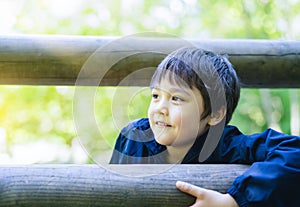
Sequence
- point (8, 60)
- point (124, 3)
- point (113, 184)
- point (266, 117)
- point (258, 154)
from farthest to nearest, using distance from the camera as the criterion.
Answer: point (124, 3)
point (266, 117)
point (8, 60)
point (258, 154)
point (113, 184)

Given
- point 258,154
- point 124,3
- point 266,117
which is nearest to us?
point 258,154

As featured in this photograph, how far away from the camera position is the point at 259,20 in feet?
16.7

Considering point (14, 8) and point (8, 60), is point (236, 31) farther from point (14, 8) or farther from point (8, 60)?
point (8, 60)

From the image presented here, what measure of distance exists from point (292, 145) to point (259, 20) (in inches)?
173

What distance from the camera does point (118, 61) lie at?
113cm

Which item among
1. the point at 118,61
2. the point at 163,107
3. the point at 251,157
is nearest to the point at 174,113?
the point at 163,107

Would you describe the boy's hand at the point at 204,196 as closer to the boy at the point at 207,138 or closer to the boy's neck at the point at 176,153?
the boy at the point at 207,138

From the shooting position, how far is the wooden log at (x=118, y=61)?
111cm

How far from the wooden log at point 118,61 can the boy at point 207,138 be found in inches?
5.5

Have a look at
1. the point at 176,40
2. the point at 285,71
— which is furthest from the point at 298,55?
the point at 176,40

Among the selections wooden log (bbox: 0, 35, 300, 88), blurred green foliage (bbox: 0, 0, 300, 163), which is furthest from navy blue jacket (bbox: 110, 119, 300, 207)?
blurred green foliage (bbox: 0, 0, 300, 163)

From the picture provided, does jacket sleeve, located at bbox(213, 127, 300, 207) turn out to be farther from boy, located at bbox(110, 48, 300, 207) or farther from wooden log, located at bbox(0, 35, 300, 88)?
wooden log, located at bbox(0, 35, 300, 88)

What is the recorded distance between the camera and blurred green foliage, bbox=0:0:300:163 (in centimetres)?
476

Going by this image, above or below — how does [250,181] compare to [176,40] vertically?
below
